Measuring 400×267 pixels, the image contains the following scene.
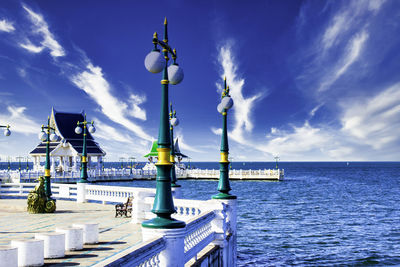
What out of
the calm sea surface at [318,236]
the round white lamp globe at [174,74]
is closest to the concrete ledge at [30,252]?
the round white lamp globe at [174,74]

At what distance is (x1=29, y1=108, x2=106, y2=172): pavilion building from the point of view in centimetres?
7519

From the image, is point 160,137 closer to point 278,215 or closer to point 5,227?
point 5,227

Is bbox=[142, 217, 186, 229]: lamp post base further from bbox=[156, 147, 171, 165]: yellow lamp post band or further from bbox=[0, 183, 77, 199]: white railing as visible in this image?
bbox=[0, 183, 77, 199]: white railing

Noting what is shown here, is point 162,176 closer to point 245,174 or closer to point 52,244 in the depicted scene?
point 52,244

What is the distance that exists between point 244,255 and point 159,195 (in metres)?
14.1

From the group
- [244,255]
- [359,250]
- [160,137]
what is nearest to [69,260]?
[160,137]

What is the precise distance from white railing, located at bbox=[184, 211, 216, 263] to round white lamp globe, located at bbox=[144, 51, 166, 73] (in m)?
3.77

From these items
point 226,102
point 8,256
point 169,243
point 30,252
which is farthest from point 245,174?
point 169,243

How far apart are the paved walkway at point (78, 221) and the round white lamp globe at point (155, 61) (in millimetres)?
4943

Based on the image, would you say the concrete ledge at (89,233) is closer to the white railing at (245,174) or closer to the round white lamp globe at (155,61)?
the round white lamp globe at (155,61)

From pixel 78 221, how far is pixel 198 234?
796cm

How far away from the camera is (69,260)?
953 centimetres

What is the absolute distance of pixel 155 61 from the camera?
7531 mm

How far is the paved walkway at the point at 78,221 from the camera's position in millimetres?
9960
